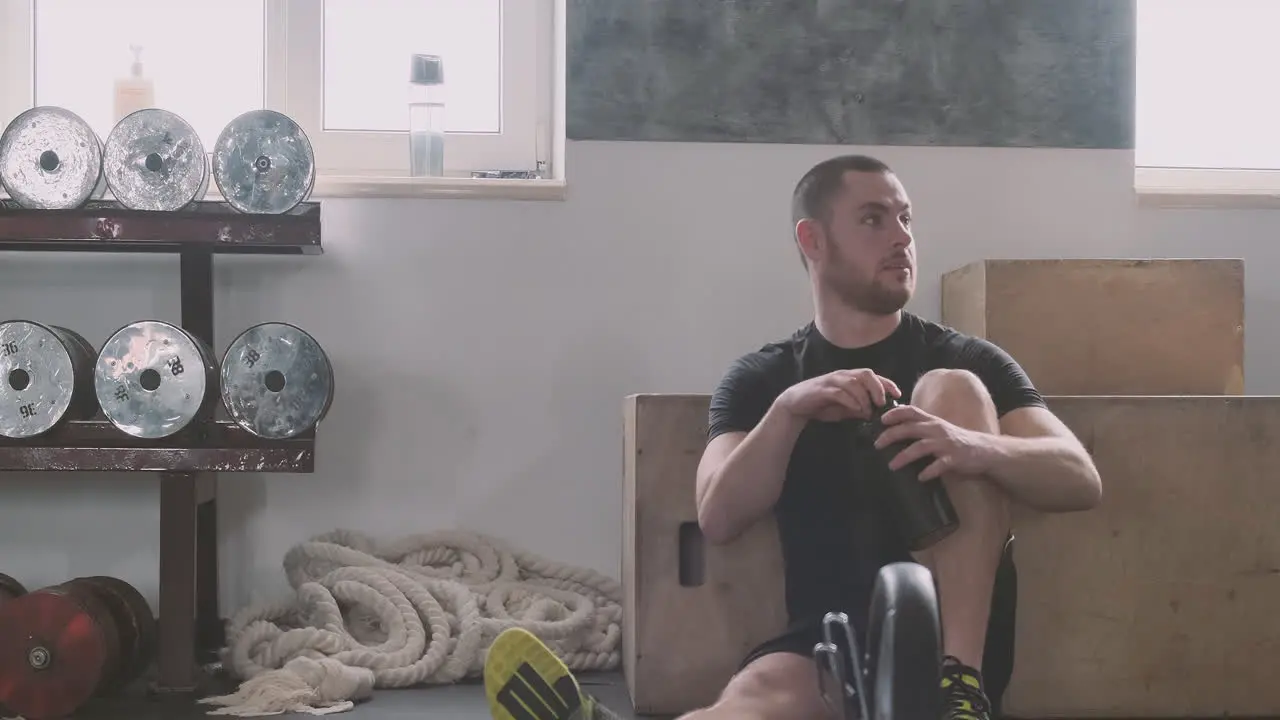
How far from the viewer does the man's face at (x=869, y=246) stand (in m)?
1.84

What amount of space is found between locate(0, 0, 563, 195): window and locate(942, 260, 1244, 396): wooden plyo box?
1.12 meters

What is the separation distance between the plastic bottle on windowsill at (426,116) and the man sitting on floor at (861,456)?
3.33 ft

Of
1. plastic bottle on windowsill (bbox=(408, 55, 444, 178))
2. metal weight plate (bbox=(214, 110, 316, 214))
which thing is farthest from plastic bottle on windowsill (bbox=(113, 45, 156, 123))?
plastic bottle on windowsill (bbox=(408, 55, 444, 178))

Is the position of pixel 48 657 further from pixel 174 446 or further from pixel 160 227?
pixel 160 227

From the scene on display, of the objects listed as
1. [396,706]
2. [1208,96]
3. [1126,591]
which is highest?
[1208,96]

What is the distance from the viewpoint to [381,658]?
217 cm

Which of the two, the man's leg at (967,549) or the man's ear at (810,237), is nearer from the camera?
the man's leg at (967,549)

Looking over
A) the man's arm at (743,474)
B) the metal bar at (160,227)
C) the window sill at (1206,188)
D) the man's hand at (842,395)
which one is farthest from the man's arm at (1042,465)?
the metal bar at (160,227)

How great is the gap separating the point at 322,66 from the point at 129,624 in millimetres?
1297

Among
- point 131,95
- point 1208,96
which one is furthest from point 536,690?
point 1208,96

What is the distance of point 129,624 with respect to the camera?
2145 millimetres

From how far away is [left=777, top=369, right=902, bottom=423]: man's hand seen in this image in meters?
1.60

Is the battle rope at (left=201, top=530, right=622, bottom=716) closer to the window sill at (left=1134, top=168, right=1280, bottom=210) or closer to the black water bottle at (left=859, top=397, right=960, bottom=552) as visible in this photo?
the black water bottle at (left=859, top=397, right=960, bottom=552)

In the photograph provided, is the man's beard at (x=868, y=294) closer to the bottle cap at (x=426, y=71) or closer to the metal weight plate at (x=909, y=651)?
the metal weight plate at (x=909, y=651)
